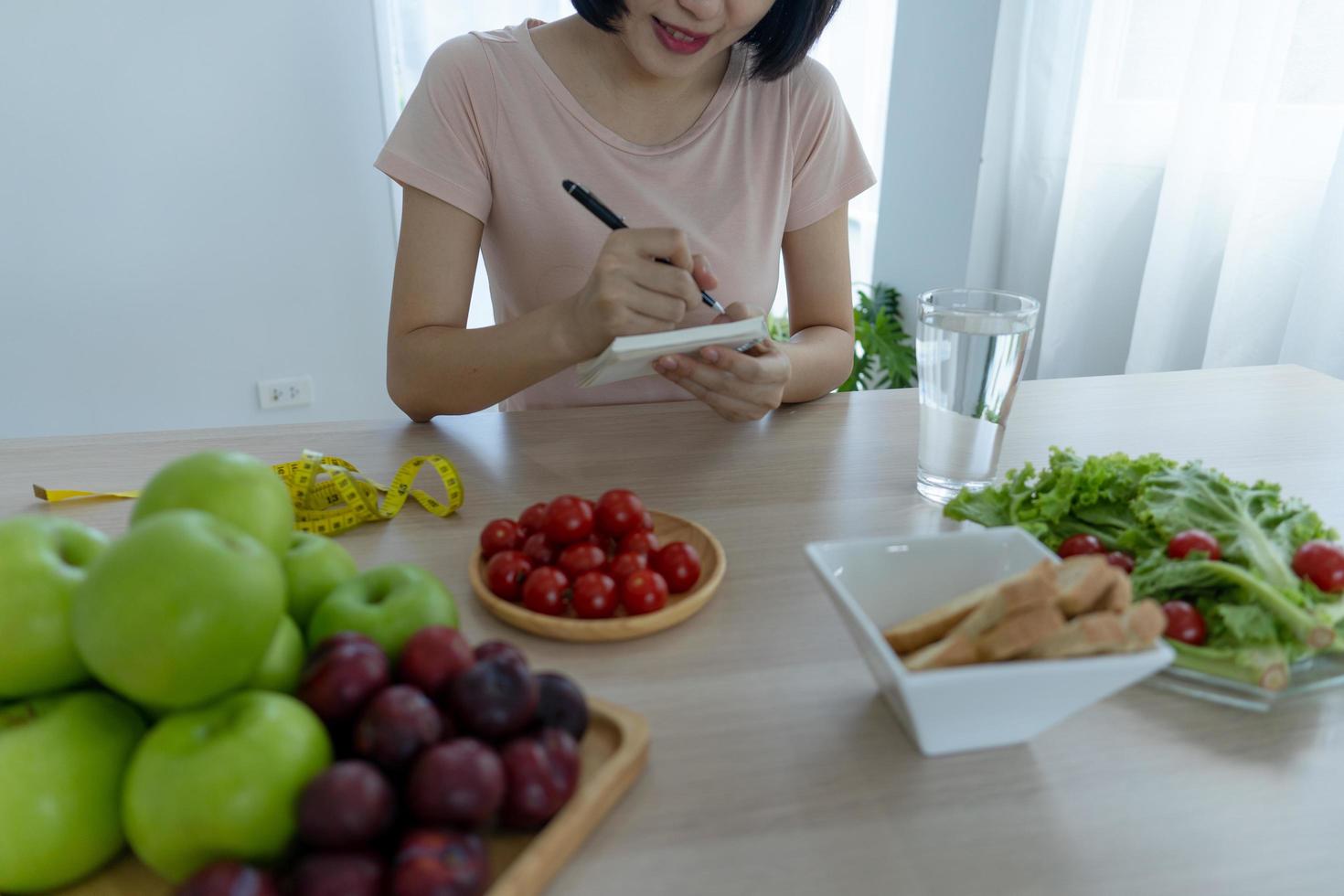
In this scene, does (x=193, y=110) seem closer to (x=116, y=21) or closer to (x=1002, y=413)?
(x=116, y=21)

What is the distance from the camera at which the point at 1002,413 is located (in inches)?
43.1

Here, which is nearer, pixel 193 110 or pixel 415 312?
pixel 415 312

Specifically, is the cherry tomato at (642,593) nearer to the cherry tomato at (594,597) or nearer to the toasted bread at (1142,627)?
the cherry tomato at (594,597)

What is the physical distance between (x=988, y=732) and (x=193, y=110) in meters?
2.88

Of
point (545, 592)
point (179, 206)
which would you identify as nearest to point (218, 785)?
point (545, 592)

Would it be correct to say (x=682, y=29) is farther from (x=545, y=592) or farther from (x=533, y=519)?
(x=545, y=592)

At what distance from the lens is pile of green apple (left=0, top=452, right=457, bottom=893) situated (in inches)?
19.7

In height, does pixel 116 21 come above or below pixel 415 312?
above

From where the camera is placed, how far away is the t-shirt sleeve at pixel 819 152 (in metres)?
1.59

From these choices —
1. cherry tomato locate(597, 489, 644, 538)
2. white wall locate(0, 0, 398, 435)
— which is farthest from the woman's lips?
white wall locate(0, 0, 398, 435)

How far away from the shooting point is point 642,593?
83 centimetres

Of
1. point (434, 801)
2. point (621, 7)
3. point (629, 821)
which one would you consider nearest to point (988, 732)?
point (629, 821)

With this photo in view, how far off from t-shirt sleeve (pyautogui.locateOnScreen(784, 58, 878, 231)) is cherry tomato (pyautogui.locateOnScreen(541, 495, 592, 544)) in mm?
892

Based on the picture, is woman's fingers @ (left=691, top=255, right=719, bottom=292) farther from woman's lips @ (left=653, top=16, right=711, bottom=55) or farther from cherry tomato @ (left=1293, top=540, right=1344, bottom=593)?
cherry tomato @ (left=1293, top=540, right=1344, bottom=593)
